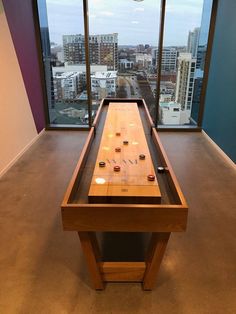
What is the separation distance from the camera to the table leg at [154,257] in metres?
1.64

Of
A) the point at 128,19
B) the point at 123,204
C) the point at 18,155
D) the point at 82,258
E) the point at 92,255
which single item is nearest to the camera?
the point at 123,204

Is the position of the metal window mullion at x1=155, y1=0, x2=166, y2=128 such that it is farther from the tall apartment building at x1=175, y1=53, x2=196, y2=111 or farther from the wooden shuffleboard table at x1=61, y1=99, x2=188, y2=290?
the wooden shuffleboard table at x1=61, y1=99, x2=188, y2=290

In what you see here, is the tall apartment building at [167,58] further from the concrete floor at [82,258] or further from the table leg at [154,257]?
the table leg at [154,257]

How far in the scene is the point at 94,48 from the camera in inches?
187

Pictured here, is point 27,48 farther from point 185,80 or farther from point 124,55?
point 185,80

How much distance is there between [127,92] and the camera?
16.8 ft

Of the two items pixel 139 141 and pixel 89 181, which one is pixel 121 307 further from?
pixel 139 141

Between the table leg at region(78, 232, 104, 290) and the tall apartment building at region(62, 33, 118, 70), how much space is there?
150 inches

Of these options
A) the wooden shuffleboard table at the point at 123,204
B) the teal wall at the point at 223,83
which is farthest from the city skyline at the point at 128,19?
the wooden shuffleboard table at the point at 123,204

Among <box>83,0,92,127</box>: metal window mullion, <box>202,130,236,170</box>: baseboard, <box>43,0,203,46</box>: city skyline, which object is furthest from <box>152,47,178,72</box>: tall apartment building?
<box>202,130,236,170</box>: baseboard

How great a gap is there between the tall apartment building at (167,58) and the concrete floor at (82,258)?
7.08 ft

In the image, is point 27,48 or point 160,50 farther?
point 160,50

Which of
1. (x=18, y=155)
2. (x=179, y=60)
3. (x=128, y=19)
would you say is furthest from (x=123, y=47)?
(x=18, y=155)

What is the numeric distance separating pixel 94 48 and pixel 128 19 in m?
0.74
